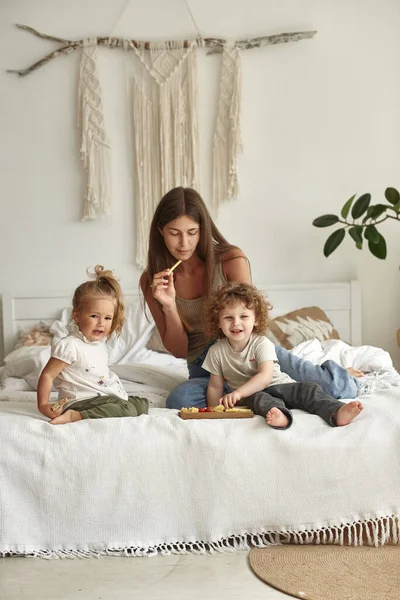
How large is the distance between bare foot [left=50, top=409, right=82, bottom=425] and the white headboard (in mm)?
1880

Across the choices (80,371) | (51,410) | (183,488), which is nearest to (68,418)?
(51,410)

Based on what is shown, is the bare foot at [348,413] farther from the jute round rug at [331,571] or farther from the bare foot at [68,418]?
the bare foot at [68,418]

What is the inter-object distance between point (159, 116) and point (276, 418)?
247 centimetres

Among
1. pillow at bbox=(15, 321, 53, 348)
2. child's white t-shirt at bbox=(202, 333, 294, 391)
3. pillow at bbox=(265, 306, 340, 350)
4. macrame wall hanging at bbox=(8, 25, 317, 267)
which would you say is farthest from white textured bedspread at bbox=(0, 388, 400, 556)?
macrame wall hanging at bbox=(8, 25, 317, 267)

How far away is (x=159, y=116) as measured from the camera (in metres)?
4.20

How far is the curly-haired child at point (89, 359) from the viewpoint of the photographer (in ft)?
7.66

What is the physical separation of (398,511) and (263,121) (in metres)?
2.68

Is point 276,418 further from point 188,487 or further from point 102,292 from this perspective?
point 102,292

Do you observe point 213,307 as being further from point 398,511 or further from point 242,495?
point 398,511

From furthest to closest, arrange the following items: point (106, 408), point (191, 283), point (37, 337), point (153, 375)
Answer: point (37, 337) → point (153, 375) → point (191, 283) → point (106, 408)

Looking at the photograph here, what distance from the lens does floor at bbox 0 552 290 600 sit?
1.82 m

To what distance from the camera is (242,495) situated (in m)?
2.07

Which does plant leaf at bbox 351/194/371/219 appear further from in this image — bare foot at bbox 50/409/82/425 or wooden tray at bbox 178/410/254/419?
bare foot at bbox 50/409/82/425

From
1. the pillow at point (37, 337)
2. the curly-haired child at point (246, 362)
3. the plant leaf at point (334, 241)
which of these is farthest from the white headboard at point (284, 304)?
the curly-haired child at point (246, 362)
